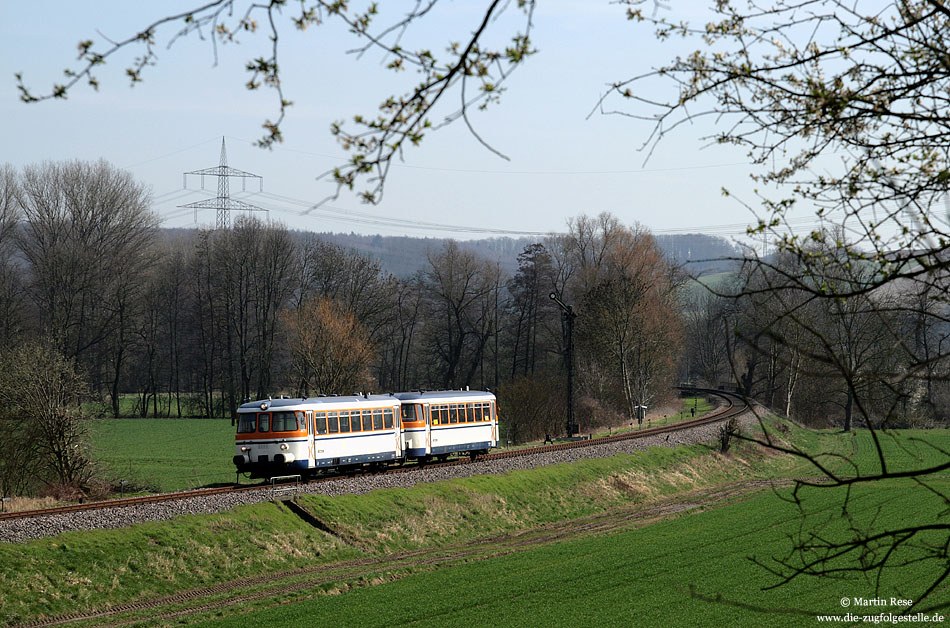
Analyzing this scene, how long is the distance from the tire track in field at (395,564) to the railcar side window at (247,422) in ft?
22.8

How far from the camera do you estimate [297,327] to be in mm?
60312

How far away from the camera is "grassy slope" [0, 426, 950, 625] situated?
1941 cm

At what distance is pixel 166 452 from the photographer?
181 ft

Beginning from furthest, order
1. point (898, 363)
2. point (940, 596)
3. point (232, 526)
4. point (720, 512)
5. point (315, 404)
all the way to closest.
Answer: point (720, 512)
point (315, 404)
point (232, 526)
point (940, 596)
point (898, 363)

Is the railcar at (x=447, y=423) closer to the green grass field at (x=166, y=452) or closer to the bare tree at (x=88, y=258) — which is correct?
the green grass field at (x=166, y=452)

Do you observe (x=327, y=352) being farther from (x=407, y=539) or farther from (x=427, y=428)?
(x=407, y=539)

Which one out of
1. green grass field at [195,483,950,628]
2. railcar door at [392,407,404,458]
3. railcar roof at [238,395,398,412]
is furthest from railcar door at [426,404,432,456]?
green grass field at [195,483,950,628]

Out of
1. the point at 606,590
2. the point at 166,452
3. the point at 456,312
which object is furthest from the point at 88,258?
the point at 606,590

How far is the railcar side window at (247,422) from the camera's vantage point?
1182 inches

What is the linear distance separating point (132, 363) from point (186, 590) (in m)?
62.8

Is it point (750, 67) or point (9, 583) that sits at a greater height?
point (750, 67)

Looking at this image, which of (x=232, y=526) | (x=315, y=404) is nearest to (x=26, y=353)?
(x=315, y=404)

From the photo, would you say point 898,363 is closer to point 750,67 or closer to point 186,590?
point 750,67

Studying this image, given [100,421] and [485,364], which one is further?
[485,364]
